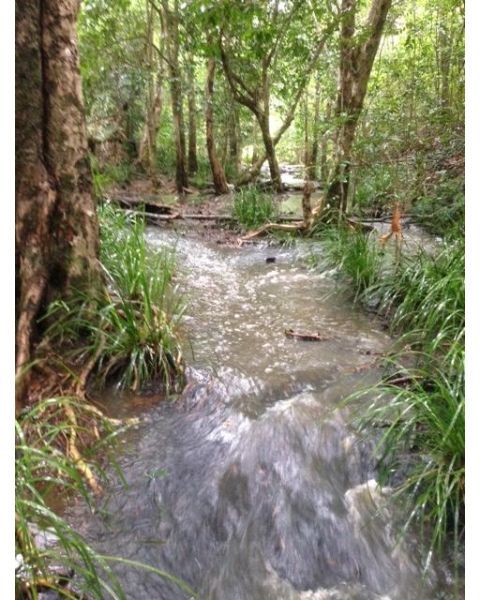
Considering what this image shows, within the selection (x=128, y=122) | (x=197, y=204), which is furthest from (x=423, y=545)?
(x=128, y=122)

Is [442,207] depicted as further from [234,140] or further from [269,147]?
[234,140]

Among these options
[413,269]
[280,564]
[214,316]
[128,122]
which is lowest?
[280,564]

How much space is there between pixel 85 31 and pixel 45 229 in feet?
31.7

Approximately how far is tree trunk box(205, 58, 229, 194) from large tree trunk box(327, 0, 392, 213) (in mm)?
5449

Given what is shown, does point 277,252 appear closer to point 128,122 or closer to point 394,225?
point 394,225

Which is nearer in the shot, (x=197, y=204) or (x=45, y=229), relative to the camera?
(x=45, y=229)

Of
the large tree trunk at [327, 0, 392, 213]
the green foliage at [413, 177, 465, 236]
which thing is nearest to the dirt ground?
the large tree trunk at [327, 0, 392, 213]

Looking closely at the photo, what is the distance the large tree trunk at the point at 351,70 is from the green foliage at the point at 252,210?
2.14m

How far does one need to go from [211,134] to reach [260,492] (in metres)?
11.7

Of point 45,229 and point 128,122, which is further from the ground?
point 128,122

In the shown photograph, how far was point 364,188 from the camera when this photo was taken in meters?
9.84

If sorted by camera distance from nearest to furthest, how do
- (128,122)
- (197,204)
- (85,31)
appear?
(85,31) < (197,204) < (128,122)
